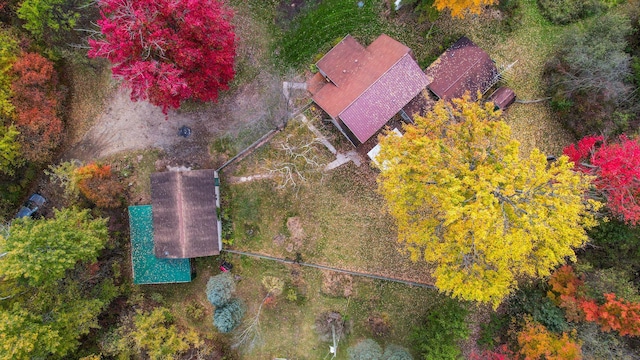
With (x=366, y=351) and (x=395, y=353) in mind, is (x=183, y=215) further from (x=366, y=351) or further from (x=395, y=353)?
(x=395, y=353)

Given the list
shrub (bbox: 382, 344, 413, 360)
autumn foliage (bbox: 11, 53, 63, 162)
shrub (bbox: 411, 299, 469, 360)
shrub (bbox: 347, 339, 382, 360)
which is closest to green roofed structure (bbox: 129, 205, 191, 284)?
autumn foliage (bbox: 11, 53, 63, 162)

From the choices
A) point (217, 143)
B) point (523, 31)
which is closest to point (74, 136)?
point (217, 143)

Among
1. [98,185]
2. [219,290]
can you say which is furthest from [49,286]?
[219,290]

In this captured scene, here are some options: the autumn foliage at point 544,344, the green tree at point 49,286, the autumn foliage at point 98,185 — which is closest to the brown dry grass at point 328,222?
the autumn foliage at point 544,344

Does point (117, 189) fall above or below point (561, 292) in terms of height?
above

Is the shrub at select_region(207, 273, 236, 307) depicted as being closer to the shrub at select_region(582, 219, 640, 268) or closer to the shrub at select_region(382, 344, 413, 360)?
the shrub at select_region(382, 344, 413, 360)

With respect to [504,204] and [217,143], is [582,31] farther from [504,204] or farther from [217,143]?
[217,143]
